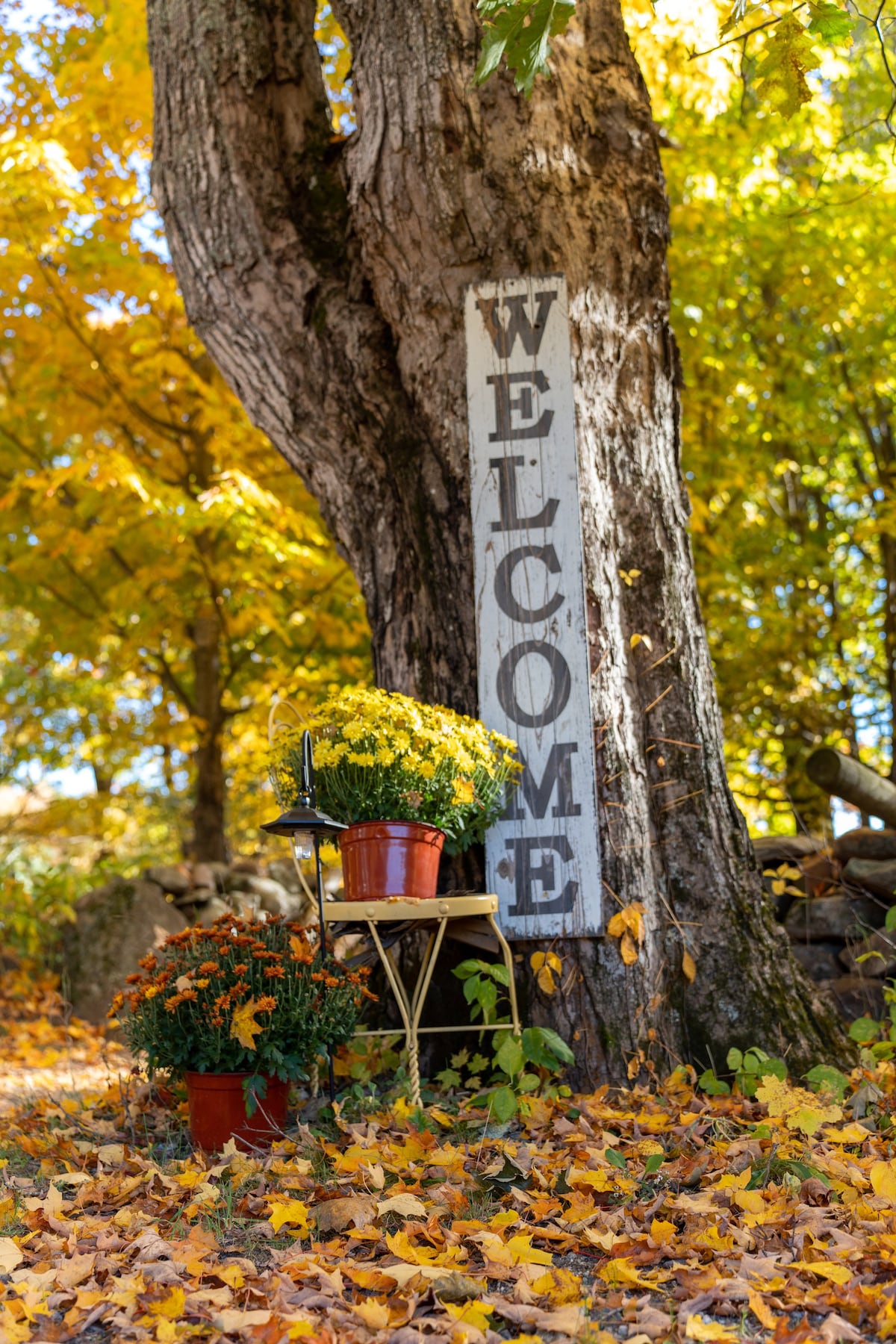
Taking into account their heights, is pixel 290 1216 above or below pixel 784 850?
below

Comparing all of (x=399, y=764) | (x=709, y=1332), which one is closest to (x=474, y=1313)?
(x=709, y=1332)

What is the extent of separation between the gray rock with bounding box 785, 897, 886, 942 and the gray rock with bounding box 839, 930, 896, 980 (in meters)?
0.08

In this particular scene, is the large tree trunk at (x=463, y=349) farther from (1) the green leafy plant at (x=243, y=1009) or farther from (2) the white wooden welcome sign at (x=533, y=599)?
(1) the green leafy plant at (x=243, y=1009)

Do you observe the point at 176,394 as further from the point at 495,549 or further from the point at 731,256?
the point at 495,549

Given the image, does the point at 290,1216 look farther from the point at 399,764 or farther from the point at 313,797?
the point at 399,764

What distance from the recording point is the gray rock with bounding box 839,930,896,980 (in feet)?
14.7

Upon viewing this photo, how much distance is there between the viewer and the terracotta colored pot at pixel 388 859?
320cm

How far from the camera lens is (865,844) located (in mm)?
5113

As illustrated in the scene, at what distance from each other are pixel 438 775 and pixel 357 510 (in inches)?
51.3

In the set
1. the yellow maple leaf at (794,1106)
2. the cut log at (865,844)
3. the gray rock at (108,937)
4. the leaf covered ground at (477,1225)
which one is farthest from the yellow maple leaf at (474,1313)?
the gray rock at (108,937)

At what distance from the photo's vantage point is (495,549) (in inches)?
150

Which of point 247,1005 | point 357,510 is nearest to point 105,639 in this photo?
point 357,510

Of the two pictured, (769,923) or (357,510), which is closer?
(769,923)

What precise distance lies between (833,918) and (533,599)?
226cm
